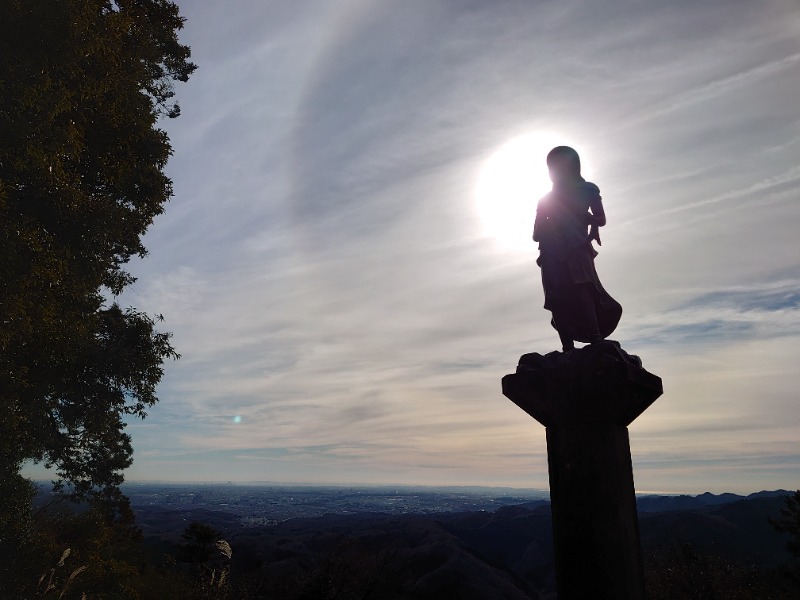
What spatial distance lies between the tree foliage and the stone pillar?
833 cm

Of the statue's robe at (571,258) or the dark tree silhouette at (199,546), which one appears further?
the dark tree silhouette at (199,546)

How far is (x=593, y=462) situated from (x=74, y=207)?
423 inches

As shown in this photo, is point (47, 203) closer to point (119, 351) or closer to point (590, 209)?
point (119, 351)

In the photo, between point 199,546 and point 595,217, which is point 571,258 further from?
point 199,546

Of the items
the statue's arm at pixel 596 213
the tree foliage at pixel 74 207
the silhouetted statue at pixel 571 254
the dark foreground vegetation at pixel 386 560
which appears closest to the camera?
the silhouetted statue at pixel 571 254

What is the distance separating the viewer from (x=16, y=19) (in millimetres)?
8812

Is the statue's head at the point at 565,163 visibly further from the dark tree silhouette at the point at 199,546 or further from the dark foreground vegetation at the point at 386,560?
the dark tree silhouette at the point at 199,546

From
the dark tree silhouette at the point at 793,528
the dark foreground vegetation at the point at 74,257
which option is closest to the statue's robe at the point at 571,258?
the dark foreground vegetation at the point at 74,257

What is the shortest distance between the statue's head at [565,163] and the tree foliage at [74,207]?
26.6ft

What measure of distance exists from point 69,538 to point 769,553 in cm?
11486

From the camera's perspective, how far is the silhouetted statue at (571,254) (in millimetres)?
5422

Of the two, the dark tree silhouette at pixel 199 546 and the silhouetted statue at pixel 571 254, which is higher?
the silhouetted statue at pixel 571 254

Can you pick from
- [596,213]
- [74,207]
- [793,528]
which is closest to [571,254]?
[596,213]

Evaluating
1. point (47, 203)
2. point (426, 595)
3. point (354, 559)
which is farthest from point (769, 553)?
point (47, 203)
